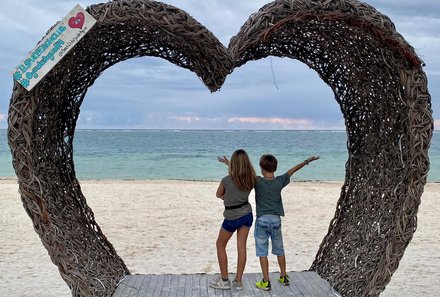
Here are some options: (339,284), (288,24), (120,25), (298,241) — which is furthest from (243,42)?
(298,241)

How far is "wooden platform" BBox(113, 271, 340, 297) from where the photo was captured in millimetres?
5367

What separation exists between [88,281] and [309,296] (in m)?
2.12

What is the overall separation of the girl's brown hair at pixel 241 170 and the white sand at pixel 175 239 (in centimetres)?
289

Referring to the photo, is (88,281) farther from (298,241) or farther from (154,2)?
(298,241)

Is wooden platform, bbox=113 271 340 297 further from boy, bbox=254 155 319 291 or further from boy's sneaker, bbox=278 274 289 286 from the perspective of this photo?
boy, bbox=254 155 319 291

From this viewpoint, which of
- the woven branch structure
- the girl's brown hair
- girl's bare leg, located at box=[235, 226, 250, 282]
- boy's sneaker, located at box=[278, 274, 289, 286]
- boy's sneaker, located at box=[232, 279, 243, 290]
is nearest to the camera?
the woven branch structure

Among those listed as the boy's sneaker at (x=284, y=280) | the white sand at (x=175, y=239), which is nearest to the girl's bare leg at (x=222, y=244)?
the boy's sneaker at (x=284, y=280)

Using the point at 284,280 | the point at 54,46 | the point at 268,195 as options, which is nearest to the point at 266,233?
the point at 268,195

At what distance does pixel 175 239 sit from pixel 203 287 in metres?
4.63

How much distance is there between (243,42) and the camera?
4.34m

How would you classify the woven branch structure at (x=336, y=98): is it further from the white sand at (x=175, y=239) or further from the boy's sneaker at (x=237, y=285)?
the white sand at (x=175, y=239)

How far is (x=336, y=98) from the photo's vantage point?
5.91 meters

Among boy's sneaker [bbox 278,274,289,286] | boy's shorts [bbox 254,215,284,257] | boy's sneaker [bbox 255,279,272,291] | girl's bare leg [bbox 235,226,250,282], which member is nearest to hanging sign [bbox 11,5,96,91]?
girl's bare leg [bbox 235,226,250,282]

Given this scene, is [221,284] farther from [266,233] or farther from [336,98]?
[336,98]
